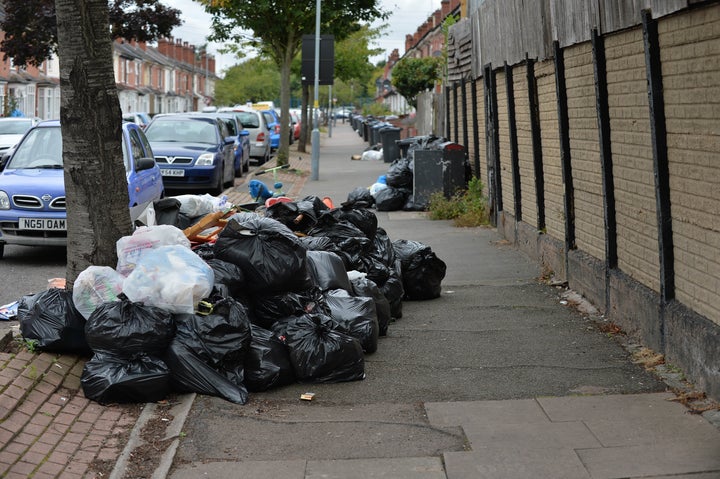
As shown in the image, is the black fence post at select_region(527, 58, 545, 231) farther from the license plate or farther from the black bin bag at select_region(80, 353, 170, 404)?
the black bin bag at select_region(80, 353, 170, 404)

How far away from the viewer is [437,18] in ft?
212

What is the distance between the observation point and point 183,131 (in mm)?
21094

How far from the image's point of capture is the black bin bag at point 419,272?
9.48 metres

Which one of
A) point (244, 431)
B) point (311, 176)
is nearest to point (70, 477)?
point (244, 431)

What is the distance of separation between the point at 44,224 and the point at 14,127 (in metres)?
14.2

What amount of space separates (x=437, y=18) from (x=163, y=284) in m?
60.6

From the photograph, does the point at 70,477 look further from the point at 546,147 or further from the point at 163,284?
the point at 546,147

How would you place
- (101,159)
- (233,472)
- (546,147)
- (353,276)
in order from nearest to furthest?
(233,472)
(101,159)
(353,276)
(546,147)

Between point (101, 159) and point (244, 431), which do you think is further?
point (101, 159)

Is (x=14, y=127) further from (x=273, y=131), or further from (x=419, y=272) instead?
(x=419, y=272)

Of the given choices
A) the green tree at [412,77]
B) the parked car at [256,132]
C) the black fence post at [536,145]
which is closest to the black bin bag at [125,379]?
the black fence post at [536,145]

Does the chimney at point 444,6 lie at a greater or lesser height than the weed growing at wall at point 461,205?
greater

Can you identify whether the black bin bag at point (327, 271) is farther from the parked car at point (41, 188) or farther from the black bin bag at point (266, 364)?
the parked car at point (41, 188)

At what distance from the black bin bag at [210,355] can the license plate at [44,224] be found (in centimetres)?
543
